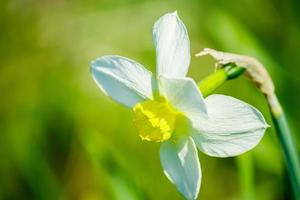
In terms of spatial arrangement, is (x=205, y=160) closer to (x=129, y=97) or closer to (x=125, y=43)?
(x=125, y=43)

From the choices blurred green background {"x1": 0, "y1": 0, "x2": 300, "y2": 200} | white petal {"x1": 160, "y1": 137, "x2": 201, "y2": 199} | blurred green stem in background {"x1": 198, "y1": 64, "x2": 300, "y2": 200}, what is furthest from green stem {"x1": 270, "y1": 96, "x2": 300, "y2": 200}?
blurred green background {"x1": 0, "y1": 0, "x2": 300, "y2": 200}

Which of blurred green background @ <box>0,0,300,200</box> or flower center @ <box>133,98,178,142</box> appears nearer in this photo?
flower center @ <box>133,98,178,142</box>

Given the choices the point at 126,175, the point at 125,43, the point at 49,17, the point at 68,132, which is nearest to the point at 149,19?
the point at 125,43

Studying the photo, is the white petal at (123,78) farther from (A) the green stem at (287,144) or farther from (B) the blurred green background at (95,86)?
(B) the blurred green background at (95,86)

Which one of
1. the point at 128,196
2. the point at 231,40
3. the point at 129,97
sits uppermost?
the point at 129,97

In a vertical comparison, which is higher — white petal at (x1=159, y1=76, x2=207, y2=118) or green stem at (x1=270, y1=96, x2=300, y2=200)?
white petal at (x1=159, y1=76, x2=207, y2=118)

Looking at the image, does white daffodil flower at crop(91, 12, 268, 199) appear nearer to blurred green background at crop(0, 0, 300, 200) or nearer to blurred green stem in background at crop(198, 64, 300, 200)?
blurred green stem in background at crop(198, 64, 300, 200)

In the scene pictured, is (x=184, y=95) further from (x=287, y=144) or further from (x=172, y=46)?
(x=287, y=144)
